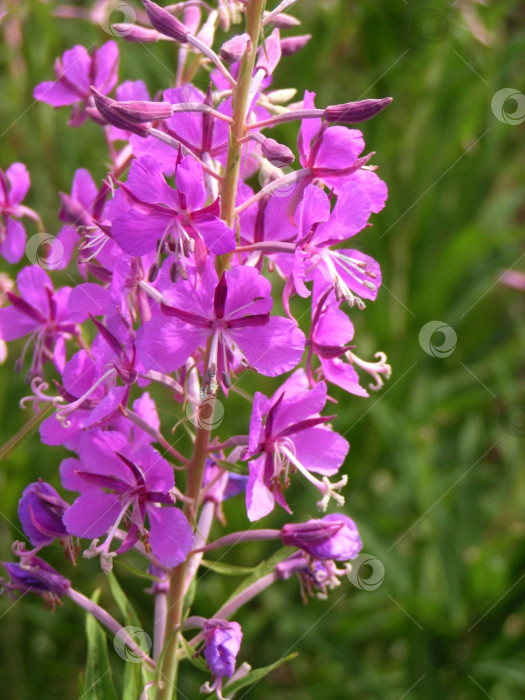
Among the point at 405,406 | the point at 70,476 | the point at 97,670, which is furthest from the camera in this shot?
the point at 405,406

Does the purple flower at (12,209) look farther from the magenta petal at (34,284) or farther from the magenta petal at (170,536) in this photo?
the magenta petal at (170,536)

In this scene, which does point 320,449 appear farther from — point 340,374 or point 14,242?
point 14,242

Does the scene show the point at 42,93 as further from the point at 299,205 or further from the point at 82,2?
the point at 82,2

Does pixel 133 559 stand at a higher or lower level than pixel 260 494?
lower

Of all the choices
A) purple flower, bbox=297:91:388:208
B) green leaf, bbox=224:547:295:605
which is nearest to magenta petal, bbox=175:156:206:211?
purple flower, bbox=297:91:388:208

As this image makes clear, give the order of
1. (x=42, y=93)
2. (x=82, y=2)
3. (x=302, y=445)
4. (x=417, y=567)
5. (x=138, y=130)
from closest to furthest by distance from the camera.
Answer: (x=138, y=130) → (x=302, y=445) → (x=42, y=93) → (x=417, y=567) → (x=82, y=2)

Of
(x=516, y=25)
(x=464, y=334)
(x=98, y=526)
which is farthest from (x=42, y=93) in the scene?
(x=516, y=25)

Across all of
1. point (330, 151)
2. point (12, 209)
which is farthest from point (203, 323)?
point (12, 209)
